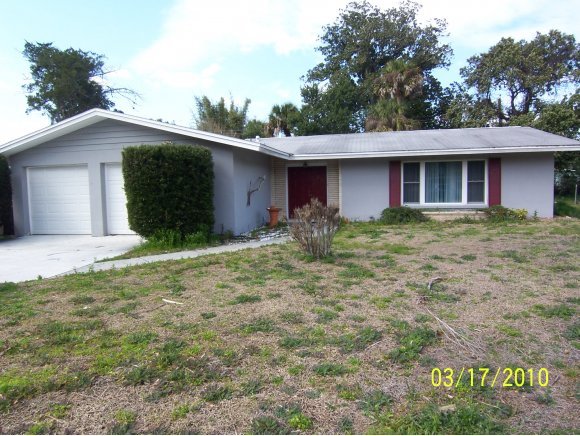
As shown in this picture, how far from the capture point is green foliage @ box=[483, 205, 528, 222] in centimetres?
1220

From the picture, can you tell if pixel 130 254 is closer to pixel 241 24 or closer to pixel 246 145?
pixel 246 145

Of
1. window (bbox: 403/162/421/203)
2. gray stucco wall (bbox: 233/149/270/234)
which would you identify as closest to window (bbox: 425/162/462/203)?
window (bbox: 403/162/421/203)

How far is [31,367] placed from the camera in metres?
3.20

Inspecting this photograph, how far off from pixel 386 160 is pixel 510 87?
1641 cm

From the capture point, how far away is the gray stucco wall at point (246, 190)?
1087cm

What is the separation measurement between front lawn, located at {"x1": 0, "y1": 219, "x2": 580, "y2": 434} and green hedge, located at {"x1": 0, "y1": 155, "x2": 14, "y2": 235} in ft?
23.0

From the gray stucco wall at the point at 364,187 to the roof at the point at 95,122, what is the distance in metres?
2.95

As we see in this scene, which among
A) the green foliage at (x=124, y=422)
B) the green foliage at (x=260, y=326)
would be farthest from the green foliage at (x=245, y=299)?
the green foliage at (x=124, y=422)

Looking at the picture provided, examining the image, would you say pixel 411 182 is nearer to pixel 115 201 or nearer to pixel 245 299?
pixel 115 201

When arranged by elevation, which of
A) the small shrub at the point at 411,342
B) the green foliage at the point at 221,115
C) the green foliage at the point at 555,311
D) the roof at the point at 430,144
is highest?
the green foliage at the point at 221,115

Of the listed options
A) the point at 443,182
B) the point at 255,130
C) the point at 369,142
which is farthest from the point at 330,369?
the point at 255,130

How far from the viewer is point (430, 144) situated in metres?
13.1

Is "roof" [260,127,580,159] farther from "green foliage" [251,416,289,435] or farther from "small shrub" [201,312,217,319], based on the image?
"green foliage" [251,416,289,435]

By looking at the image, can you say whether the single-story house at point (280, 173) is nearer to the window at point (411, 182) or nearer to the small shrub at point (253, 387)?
the window at point (411, 182)
